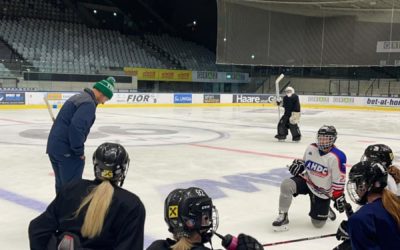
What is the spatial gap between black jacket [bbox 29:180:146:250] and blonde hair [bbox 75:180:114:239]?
0.03 metres

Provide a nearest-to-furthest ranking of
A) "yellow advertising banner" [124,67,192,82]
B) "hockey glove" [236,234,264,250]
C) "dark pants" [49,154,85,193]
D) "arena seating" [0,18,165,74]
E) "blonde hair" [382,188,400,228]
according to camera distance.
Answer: "hockey glove" [236,234,264,250]
"blonde hair" [382,188,400,228]
"dark pants" [49,154,85,193]
"arena seating" [0,18,165,74]
"yellow advertising banner" [124,67,192,82]

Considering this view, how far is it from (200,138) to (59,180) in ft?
24.6

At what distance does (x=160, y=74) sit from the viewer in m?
30.0

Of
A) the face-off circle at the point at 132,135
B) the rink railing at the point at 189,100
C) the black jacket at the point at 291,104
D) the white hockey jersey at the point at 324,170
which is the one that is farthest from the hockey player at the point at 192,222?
the rink railing at the point at 189,100

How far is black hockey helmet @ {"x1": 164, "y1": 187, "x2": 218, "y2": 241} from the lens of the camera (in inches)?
69.2

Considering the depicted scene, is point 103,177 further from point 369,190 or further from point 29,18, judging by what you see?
point 29,18

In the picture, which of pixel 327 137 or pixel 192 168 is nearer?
pixel 327 137

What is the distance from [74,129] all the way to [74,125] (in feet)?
0.10

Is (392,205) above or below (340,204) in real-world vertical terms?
above

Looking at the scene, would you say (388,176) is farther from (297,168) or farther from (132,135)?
(132,135)

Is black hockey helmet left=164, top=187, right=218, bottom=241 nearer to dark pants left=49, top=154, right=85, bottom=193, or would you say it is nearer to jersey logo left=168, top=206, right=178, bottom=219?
jersey logo left=168, top=206, right=178, bottom=219

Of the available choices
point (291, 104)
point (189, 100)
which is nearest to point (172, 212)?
point (291, 104)

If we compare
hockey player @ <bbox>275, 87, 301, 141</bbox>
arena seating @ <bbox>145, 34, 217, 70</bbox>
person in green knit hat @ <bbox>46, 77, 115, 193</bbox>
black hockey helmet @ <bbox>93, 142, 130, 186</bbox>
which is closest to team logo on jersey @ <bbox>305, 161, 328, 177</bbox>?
person in green knit hat @ <bbox>46, 77, 115, 193</bbox>

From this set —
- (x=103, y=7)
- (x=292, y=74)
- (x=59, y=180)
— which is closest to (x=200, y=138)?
(x=59, y=180)
